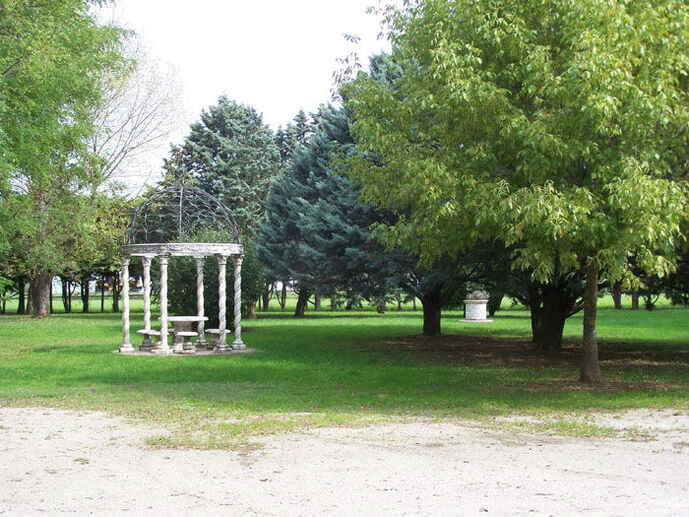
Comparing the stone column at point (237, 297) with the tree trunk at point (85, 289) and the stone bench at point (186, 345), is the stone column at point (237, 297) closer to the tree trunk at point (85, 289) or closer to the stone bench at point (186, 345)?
the stone bench at point (186, 345)

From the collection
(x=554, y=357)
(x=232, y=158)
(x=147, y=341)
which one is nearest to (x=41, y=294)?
(x=232, y=158)

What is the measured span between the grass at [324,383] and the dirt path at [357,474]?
823mm

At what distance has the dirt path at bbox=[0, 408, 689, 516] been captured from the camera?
5840 millimetres

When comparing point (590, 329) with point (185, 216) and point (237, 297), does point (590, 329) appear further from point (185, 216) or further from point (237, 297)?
point (185, 216)

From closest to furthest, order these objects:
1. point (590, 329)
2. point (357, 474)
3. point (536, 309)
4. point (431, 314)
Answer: point (357, 474), point (590, 329), point (536, 309), point (431, 314)

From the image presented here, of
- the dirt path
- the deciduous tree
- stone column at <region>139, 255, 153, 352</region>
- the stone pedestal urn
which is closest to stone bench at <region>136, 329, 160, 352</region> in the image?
stone column at <region>139, 255, 153, 352</region>

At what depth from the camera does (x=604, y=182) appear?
11086 millimetres

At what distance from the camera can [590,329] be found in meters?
13.7

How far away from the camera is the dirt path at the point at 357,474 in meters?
5.84

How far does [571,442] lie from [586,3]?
20.7 ft

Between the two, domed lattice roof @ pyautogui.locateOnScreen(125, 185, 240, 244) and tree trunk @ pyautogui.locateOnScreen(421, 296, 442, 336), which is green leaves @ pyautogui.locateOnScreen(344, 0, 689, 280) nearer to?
domed lattice roof @ pyautogui.locateOnScreen(125, 185, 240, 244)

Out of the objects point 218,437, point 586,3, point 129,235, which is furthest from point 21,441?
point 129,235

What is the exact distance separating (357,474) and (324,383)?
7.45 m

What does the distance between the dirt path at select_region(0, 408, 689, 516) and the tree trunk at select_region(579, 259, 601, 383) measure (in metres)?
4.42
